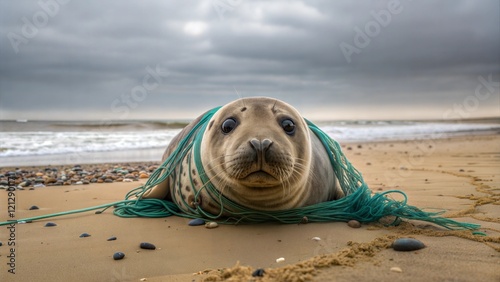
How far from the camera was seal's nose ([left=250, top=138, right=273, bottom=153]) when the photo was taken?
2801 mm

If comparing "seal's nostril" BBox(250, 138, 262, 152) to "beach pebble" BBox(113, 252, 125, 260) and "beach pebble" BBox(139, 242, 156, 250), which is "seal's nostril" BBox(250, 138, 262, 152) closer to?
"beach pebble" BBox(139, 242, 156, 250)

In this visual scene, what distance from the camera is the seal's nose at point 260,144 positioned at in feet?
9.19

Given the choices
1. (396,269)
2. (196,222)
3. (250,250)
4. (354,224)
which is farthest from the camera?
(196,222)

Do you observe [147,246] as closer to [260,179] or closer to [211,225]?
[211,225]

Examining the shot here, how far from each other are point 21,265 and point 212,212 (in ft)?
4.67

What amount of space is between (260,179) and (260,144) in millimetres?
256

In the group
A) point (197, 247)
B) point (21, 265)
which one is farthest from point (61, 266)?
point (197, 247)

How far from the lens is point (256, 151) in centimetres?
281

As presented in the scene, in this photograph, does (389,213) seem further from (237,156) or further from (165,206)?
(165,206)

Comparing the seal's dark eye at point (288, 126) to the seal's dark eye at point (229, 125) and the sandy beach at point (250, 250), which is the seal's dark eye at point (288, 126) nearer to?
the seal's dark eye at point (229, 125)

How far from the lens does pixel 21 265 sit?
2.60 metres

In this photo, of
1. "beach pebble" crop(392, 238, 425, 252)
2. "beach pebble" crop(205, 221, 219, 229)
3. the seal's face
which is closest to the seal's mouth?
the seal's face

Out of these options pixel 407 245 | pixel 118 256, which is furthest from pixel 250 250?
pixel 407 245

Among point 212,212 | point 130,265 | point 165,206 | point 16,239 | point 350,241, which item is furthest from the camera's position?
point 165,206
